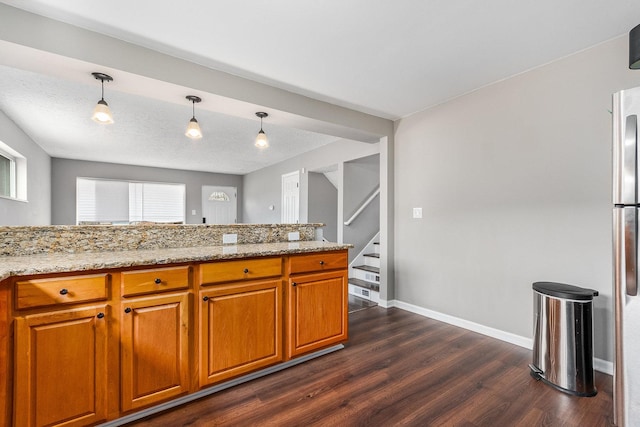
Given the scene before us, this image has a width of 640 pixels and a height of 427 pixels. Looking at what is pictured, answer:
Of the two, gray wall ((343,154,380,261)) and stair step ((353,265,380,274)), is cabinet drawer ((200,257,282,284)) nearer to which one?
stair step ((353,265,380,274))

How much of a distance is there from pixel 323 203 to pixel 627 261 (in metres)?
4.91

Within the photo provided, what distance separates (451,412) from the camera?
1.75 m

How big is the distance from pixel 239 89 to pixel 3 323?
7.34 feet

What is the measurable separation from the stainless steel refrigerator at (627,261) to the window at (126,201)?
8580 mm

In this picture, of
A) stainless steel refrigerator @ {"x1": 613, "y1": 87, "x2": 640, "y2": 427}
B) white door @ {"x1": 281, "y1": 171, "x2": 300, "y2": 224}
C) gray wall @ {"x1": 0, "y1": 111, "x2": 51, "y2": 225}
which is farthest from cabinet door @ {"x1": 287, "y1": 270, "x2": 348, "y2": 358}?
gray wall @ {"x1": 0, "y1": 111, "x2": 51, "y2": 225}

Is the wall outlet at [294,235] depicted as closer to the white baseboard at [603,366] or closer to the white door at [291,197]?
the white baseboard at [603,366]

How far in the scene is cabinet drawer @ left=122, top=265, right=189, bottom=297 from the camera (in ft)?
5.30

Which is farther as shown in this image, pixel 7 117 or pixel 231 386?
pixel 7 117

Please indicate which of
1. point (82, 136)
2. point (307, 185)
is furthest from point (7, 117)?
point (307, 185)

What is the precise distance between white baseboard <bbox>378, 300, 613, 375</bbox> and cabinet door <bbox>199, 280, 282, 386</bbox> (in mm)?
1991

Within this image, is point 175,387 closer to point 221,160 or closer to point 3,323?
point 3,323

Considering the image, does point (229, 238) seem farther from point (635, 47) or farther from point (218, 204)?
point (218, 204)

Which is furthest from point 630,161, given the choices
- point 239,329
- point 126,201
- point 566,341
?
point 126,201

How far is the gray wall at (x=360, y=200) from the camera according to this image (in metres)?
4.95
